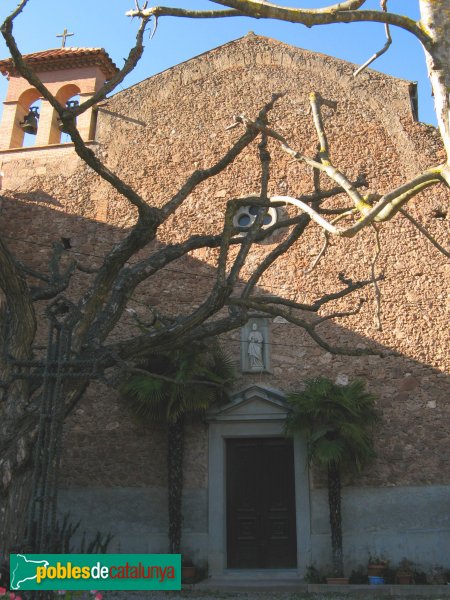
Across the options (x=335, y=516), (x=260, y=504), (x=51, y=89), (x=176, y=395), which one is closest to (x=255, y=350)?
(x=176, y=395)

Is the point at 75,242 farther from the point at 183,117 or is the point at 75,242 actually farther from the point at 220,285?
the point at 220,285

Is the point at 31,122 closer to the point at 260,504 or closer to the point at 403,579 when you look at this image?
the point at 260,504

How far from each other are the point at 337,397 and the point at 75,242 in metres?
5.56

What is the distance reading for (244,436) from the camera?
985 cm

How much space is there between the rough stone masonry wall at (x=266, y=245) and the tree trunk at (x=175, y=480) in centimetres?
41

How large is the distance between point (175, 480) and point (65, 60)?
8461mm

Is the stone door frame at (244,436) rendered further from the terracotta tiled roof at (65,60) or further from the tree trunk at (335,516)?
the terracotta tiled roof at (65,60)

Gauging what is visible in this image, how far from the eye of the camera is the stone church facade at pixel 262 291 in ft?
30.5

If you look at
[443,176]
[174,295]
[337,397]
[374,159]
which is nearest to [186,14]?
[443,176]

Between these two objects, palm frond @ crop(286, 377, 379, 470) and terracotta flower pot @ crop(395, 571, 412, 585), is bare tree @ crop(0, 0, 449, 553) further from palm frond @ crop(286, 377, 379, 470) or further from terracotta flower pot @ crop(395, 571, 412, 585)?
terracotta flower pot @ crop(395, 571, 412, 585)

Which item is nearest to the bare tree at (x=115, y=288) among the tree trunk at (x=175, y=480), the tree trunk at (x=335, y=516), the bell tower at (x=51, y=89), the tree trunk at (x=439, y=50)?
the tree trunk at (x=439, y=50)

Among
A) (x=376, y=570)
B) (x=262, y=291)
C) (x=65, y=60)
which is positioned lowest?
(x=376, y=570)

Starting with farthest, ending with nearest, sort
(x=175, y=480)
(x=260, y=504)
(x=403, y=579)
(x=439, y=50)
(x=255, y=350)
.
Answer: (x=255, y=350)
(x=260, y=504)
(x=175, y=480)
(x=403, y=579)
(x=439, y=50)

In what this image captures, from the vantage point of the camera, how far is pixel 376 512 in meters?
9.13
